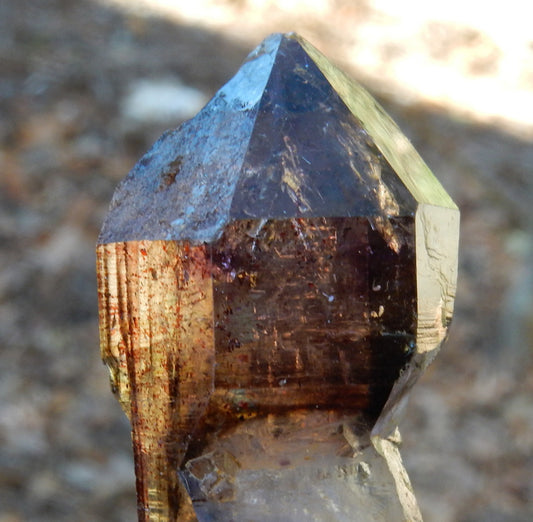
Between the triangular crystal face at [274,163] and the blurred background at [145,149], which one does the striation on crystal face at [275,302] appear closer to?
the triangular crystal face at [274,163]

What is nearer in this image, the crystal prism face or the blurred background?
the crystal prism face

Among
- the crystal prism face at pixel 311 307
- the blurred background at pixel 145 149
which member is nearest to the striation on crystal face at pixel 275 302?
the crystal prism face at pixel 311 307

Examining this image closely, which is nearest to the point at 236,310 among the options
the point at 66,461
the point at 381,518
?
the point at 381,518

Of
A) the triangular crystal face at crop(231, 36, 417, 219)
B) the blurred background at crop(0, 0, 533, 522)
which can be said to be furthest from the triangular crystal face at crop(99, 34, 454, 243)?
the blurred background at crop(0, 0, 533, 522)

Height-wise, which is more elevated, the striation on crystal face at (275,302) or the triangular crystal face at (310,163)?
the triangular crystal face at (310,163)

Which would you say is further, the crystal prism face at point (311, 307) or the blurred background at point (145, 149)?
the blurred background at point (145, 149)

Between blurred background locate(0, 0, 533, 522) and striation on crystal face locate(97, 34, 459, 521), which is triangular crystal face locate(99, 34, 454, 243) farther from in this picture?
blurred background locate(0, 0, 533, 522)
